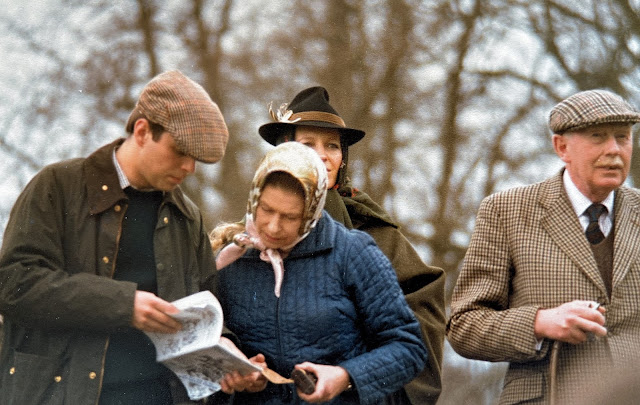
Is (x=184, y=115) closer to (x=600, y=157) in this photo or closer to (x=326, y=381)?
(x=326, y=381)

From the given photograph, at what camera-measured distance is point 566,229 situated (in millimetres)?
4156

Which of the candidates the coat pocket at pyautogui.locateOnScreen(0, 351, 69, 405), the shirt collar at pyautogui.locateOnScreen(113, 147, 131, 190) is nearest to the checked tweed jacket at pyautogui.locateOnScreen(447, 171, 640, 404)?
the shirt collar at pyautogui.locateOnScreen(113, 147, 131, 190)

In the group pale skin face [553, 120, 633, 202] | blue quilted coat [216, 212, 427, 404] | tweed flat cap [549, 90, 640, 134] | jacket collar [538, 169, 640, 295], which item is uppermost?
tweed flat cap [549, 90, 640, 134]

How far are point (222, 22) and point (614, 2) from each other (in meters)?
3.12

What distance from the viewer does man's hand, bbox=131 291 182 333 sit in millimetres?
3469

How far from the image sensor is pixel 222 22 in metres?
9.30

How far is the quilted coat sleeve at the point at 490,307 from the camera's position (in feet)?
13.2

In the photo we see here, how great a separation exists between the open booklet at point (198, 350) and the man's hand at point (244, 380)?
0.08 feet

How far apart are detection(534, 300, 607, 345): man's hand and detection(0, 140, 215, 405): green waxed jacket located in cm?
125

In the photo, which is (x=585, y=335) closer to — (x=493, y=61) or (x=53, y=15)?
(x=493, y=61)

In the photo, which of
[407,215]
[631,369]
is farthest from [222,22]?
[631,369]

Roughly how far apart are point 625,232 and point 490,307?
1.82 feet

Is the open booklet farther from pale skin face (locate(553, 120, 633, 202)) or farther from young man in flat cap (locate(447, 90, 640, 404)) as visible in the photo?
pale skin face (locate(553, 120, 633, 202))

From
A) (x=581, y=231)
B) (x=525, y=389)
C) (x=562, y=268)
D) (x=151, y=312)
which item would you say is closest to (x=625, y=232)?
(x=581, y=231)
